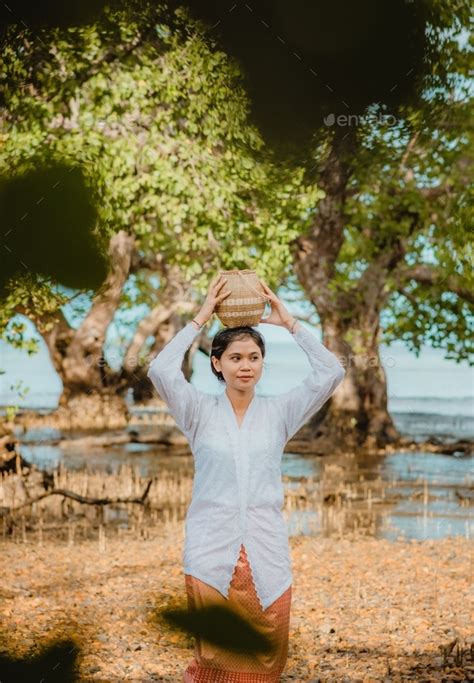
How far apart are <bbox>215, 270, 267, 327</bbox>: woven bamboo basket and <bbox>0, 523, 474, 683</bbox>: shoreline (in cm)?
164

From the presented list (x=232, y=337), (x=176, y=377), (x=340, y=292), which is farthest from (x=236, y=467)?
(x=340, y=292)

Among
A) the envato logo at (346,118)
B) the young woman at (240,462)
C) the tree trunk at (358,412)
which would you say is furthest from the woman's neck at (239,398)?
the tree trunk at (358,412)

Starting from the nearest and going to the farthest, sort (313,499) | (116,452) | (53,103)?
(53,103) → (313,499) → (116,452)

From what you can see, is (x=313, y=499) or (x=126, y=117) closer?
(x=126, y=117)

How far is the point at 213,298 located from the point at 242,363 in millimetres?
351

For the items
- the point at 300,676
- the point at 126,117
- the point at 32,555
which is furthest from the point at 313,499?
the point at 300,676

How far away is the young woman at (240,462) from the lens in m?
3.33

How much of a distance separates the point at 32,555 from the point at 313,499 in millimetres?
5121

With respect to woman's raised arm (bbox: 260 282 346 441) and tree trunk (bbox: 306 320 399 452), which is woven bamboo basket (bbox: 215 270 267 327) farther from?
tree trunk (bbox: 306 320 399 452)

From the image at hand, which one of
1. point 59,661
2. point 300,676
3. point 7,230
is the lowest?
point 300,676

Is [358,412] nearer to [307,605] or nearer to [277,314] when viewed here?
[307,605]

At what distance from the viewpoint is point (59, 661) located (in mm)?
1307

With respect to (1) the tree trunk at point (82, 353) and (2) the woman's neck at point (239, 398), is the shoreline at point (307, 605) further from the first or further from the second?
(1) the tree trunk at point (82, 353)

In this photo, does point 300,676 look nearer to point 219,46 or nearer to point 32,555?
point 32,555
